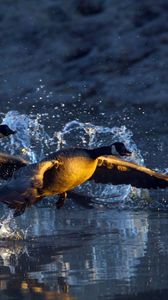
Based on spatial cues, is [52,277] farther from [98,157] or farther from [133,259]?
[98,157]

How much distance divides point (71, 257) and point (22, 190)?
941 mm

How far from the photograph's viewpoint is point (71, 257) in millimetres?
6715

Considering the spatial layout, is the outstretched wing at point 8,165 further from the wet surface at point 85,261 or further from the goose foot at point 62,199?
the goose foot at point 62,199

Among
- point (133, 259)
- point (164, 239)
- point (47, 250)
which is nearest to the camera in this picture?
point (133, 259)

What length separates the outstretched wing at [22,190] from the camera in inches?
247

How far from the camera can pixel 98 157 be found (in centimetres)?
823

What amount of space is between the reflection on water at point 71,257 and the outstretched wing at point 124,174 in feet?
2.32

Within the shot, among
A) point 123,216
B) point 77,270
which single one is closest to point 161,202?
point 123,216

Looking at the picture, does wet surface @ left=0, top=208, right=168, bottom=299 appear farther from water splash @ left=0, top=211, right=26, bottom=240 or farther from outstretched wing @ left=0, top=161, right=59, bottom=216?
outstretched wing @ left=0, top=161, right=59, bottom=216


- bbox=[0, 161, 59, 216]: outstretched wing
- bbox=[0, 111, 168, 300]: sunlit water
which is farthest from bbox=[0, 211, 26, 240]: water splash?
bbox=[0, 161, 59, 216]: outstretched wing

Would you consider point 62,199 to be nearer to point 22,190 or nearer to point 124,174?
point 124,174

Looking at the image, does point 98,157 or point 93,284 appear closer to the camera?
point 93,284

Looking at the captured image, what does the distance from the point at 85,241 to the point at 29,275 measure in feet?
7.87

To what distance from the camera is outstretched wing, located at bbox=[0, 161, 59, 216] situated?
6262 mm
